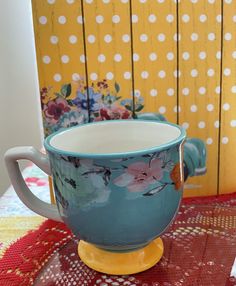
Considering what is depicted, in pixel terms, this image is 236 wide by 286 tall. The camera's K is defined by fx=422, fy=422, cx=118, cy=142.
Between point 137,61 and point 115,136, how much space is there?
0.30 ft

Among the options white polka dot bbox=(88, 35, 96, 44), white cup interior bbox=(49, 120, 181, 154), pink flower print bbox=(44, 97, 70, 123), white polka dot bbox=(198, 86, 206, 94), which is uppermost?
white polka dot bbox=(88, 35, 96, 44)

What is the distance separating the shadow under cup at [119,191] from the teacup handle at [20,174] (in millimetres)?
17

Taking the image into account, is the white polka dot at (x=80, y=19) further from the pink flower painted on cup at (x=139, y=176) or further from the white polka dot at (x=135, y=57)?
the pink flower painted on cup at (x=139, y=176)

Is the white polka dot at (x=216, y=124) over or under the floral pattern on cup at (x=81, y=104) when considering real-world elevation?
under

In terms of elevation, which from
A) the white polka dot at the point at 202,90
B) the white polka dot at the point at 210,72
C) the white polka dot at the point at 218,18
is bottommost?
the white polka dot at the point at 202,90

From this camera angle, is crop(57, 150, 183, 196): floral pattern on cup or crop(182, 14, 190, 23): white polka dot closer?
crop(57, 150, 183, 196): floral pattern on cup

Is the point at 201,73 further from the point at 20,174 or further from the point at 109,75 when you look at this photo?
the point at 20,174

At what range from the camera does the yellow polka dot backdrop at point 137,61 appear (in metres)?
0.42

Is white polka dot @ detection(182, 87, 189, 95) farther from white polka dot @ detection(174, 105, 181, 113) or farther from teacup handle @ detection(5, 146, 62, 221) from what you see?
teacup handle @ detection(5, 146, 62, 221)

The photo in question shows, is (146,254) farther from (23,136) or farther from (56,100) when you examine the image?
(23,136)

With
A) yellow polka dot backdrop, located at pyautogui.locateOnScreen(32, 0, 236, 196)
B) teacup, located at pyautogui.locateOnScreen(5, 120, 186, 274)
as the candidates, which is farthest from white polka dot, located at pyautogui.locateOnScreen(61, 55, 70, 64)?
teacup, located at pyautogui.locateOnScreen(5, 120, 186, 274)

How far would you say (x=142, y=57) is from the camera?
438 mm

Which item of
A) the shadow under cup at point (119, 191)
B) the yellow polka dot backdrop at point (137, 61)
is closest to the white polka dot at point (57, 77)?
the yellow polka dot backdrop at point (137, 61)

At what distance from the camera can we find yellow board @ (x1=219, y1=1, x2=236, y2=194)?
0.44m
